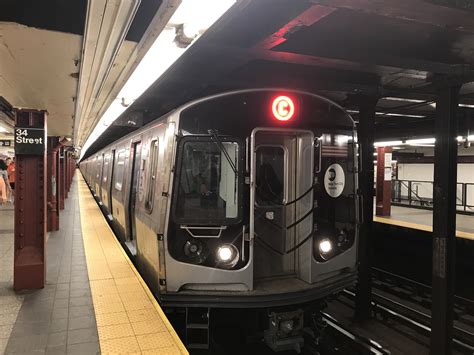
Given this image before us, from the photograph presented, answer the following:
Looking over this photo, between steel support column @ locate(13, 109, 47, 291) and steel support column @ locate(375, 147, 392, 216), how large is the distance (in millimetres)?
9735

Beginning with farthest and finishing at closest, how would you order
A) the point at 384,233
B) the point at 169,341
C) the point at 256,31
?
the point at 384,233
the point at 256,31
the point at 169,341

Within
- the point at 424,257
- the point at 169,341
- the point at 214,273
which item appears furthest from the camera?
the point at 424,257

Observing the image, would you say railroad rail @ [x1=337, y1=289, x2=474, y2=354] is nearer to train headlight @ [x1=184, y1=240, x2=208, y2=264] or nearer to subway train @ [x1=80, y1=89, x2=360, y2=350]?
subway train @ [x1=80, y1=89, x2=360, y2=350]

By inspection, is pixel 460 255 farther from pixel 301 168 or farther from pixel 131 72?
pixel 131 72

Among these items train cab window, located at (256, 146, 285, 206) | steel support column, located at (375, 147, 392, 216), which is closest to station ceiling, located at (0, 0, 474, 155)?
train cab window, located at (256, 146, 285, 206)

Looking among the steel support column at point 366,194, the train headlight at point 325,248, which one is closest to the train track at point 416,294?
the steel support column at point 366,194

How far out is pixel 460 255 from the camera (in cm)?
850

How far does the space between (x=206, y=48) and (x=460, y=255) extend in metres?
7.60

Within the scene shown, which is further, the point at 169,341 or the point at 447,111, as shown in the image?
the point at 447,111

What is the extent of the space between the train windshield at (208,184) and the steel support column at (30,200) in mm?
2183

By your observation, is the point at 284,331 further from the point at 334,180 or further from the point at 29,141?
the point at 29,141

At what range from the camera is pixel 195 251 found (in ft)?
12.7

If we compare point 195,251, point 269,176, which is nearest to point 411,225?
point 269,176

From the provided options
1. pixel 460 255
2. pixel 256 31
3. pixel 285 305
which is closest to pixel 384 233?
pixel 460 255
